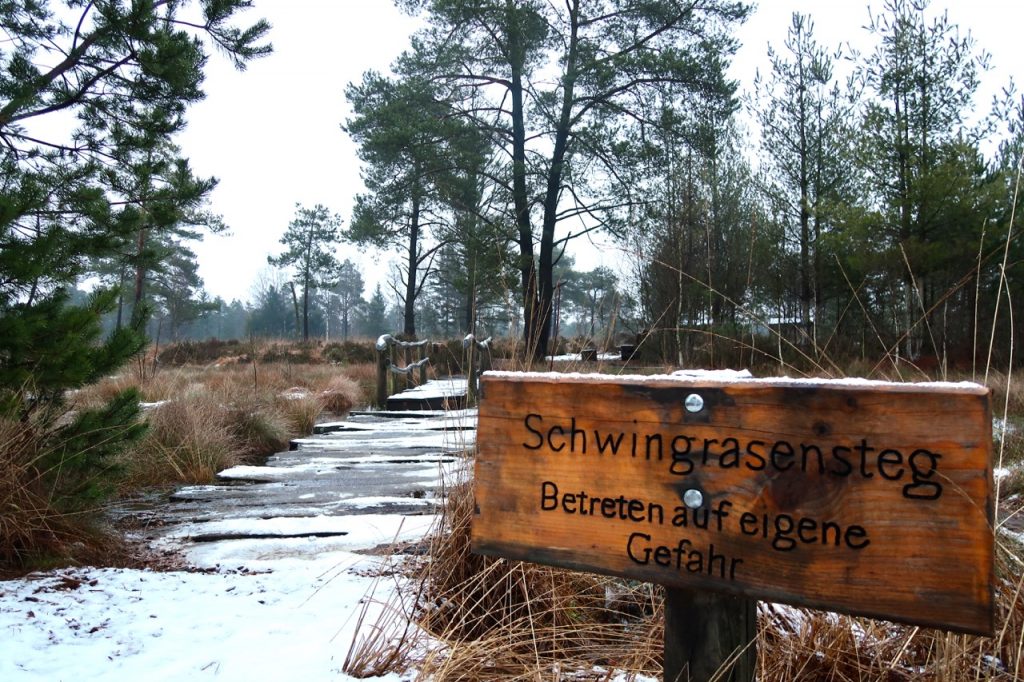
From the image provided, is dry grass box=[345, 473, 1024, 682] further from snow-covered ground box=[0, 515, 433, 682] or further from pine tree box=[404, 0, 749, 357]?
pine tree box=[404, 0, 749, 357]

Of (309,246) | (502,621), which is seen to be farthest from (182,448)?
(309,246)

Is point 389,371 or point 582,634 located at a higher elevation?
point 389,371

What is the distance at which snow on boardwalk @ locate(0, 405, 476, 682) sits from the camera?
6.03 feet

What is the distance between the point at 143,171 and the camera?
3.31 meters

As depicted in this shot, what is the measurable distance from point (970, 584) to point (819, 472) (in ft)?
0.75

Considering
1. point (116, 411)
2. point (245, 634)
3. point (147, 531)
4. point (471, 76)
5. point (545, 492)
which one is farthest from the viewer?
point (471, 76)

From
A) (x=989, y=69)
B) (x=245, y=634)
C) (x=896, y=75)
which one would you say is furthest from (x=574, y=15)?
(x=245, y=634)

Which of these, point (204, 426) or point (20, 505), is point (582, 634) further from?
point (204, 426)

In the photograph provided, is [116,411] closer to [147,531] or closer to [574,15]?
[147,531]

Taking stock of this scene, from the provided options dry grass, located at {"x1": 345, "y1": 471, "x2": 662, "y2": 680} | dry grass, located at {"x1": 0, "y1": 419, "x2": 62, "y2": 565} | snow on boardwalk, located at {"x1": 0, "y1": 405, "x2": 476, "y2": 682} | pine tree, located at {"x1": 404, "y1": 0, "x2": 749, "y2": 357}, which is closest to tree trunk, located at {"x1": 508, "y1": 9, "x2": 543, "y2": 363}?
pine tree, located at {"x1": 404, "y1": 0, "x2": 749, "y2": 357}

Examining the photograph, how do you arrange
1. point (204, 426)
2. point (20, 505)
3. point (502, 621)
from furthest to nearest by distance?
point (204, 426)
point (20, 505)
point (502, 621)

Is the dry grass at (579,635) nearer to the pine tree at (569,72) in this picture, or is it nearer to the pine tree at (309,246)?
the pine tree at (569,72)

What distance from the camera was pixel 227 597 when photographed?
2.32 meters

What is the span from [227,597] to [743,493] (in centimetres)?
196
